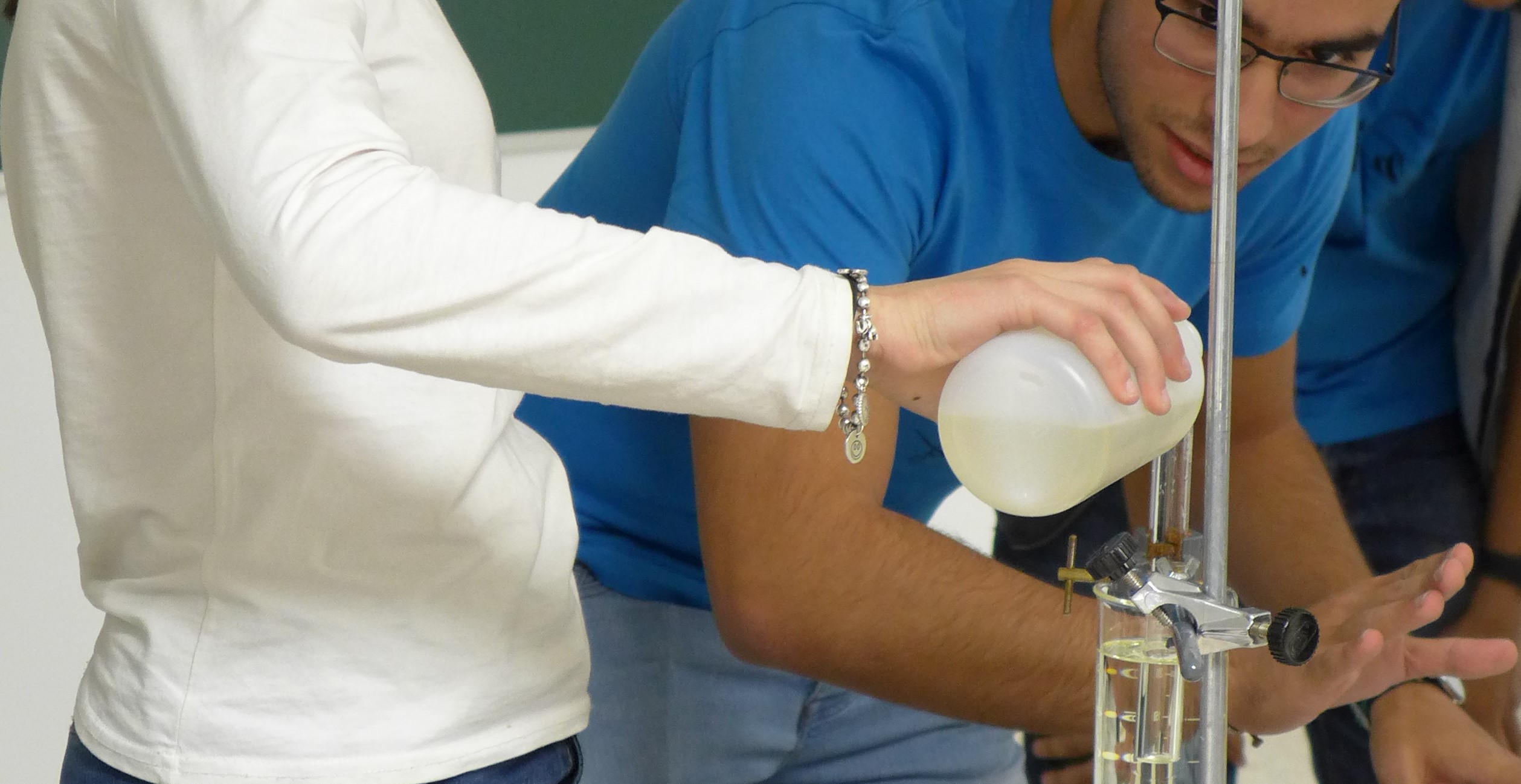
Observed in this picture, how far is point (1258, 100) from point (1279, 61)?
3 centimetres

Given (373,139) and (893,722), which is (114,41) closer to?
(373,139)

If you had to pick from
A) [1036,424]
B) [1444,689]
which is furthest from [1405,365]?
[1036,424]

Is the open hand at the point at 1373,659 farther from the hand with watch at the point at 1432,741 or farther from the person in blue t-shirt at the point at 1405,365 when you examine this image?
the person in blue t-shirt at the point at 1405,365

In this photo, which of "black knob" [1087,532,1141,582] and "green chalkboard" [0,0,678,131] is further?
"green chalkboard" [0,0,678,131]

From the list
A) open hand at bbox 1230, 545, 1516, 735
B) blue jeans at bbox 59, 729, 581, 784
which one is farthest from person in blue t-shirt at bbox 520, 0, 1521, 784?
blue jeans at bbox 59, 729, 581, 784

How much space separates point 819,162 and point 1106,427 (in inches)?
15.5

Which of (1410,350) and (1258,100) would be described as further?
(1410,350)

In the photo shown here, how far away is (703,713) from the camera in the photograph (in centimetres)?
106

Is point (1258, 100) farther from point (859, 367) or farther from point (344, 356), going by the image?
point (344, 356)

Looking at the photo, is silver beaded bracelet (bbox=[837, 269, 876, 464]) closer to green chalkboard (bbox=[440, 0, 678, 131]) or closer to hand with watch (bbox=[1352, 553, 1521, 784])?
hand with watch (bbox=[1352, 553, 1521, 784])

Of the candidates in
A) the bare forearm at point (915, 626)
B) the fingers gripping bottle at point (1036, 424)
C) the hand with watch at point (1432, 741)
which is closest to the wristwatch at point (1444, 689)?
the hand with watch at point (1432, 741)

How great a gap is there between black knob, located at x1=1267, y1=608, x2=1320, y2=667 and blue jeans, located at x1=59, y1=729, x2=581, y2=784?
0.35 metres

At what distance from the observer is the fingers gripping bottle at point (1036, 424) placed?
50cm

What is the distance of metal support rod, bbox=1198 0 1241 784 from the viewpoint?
0.55m
